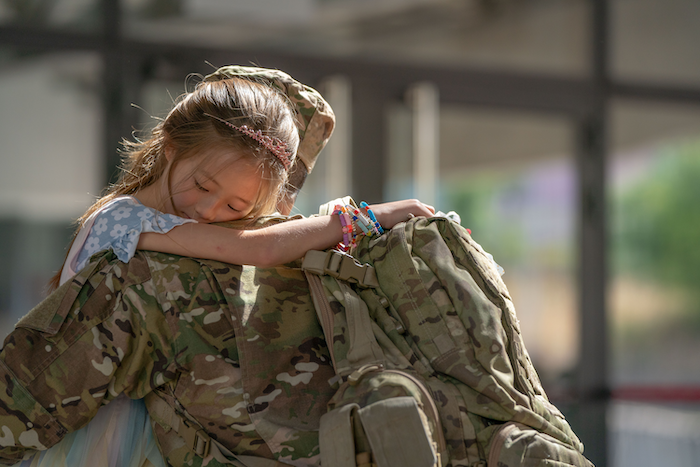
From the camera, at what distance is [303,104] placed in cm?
134

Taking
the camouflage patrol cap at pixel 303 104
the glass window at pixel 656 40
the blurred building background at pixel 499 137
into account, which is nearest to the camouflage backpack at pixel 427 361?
the camouflage patrol cap at pixel 303 104

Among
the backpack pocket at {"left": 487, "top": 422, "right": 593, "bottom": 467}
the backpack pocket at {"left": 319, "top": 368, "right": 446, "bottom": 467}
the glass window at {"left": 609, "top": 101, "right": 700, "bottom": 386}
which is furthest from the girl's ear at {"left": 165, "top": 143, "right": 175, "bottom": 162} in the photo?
the glass window at {"left": 609, "top": 101, "right": 700, "bottom": 386}

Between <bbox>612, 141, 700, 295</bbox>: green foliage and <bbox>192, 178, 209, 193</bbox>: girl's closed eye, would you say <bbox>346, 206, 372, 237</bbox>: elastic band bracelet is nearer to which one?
<bbox>192, 178, 209, 193</bbox>: girl's closed eye

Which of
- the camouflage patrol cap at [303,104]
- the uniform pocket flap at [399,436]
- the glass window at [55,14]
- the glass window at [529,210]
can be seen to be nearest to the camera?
the uniform pocket flap at [399,436]

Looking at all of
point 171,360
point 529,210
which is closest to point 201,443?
point 171,360

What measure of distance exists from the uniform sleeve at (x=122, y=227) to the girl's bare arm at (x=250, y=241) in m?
0.02

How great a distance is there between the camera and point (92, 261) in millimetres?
1063

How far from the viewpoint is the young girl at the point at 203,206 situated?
1.10 metres

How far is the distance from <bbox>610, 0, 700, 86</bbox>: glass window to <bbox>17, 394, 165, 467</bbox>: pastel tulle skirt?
3.73 meters

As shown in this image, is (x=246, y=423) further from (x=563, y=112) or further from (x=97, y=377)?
(x=563, y=112)

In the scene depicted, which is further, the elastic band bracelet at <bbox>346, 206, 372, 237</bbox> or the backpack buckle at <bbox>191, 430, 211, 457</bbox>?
the elastic band bracelet at <bbox>346, 206, 372, 237</bbox>

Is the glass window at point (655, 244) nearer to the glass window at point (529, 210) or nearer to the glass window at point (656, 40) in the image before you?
the glass window at point (656, 40)

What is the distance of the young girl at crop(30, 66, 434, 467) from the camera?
1096 mm

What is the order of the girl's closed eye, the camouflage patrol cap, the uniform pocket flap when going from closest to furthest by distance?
1. the uniform pocket flap
2. the girl's closed eye
3. the camouflage patrol cap
